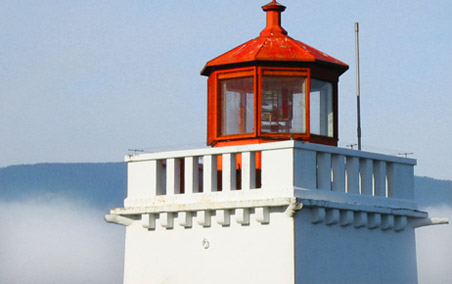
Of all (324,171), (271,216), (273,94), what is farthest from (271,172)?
(273,94)

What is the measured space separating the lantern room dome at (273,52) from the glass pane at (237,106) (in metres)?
0.30

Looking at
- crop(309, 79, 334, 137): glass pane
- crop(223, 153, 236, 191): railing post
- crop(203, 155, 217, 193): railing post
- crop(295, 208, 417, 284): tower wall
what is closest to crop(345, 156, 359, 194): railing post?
crop(295, 208, 417, 284): tower wall

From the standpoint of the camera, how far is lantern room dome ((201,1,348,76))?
23281 mm

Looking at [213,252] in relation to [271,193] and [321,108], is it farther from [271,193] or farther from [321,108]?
[321,108]

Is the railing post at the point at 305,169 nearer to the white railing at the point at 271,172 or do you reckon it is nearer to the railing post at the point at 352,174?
the white railing at the point at 271,172

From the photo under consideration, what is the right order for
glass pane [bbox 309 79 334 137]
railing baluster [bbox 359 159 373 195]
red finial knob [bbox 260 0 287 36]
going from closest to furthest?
1. railing baluster [bbox 359 159 373 195]
2. glass pane [bbox 309 79 334 137]
3. red finial knob [bbox 260 0 287 36]

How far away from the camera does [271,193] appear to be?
2212cm

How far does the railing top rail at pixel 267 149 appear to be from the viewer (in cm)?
2212

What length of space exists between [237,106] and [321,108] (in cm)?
132

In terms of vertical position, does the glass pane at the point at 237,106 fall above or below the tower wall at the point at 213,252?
above

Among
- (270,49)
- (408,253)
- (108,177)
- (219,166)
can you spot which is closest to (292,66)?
(270,49)

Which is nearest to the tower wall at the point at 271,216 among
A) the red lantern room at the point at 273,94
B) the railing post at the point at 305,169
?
the railing post at the point at 305,169

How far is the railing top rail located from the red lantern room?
0.65 m

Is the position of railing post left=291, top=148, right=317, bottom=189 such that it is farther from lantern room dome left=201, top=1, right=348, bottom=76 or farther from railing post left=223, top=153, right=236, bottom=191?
lantern room dome left=201, top=1, right=348, bottom=76
